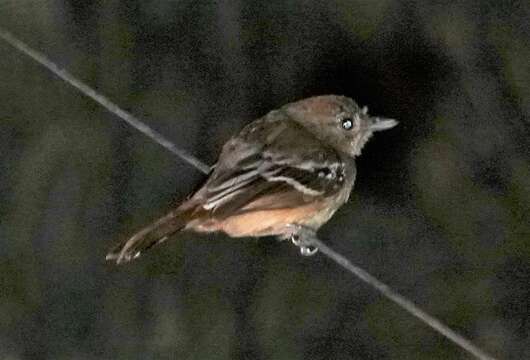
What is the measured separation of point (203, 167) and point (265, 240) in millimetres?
154

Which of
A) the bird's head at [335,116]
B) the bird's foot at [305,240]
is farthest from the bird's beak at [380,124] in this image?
the bird's foot at [305,240]

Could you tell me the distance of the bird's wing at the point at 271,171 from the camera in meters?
1.49

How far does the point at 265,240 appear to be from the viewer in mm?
1659

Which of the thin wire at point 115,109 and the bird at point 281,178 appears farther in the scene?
the thin wire at point 115,109

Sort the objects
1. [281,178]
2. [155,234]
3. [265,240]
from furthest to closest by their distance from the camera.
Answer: [265,240] < [281,178] < [155,234]

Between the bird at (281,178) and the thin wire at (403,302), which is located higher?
the bird at (281,178)

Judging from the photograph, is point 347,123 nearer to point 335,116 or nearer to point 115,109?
point 335,116

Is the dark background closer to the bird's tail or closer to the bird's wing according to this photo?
the bird's wing

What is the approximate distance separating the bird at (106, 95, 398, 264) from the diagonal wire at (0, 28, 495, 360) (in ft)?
0.19

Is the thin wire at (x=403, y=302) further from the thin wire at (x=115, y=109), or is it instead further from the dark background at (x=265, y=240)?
the thin wire at (x=115, y=109)

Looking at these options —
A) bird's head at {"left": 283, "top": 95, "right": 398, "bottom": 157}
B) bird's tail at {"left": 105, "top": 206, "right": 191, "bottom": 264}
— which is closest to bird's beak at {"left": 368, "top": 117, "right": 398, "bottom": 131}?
bird's head at {"left": 283, "top": 95, "right": 398, "bottom": 157}

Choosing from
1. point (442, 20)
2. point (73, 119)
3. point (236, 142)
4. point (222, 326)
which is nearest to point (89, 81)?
point (73, 119)

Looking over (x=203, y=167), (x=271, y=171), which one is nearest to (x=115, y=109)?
(x=203, y=167)

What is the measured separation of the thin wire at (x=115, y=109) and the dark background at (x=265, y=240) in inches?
0.5
